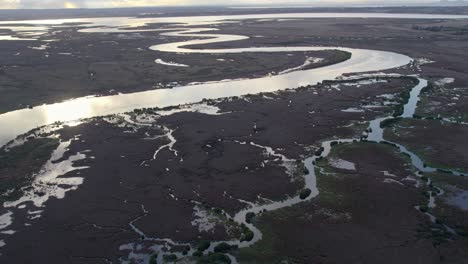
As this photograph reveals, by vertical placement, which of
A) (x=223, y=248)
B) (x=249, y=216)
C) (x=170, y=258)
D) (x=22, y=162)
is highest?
(x=22, y=162)

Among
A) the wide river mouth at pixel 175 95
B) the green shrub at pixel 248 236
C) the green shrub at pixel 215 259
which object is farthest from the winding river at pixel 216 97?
the green shrub at pixel 215 259

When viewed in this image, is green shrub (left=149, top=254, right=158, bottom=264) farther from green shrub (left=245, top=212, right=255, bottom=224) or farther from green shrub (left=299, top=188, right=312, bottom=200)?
green shrub (left=299, top=188, right=312, bottom=200)

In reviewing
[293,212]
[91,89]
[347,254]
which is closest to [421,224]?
[347,254]

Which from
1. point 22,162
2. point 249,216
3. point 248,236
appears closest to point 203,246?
point 248,236

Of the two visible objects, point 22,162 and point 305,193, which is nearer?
point 305,193

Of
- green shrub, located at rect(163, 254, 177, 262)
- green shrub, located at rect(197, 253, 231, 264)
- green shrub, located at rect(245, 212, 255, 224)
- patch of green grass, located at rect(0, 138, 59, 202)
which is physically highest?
patch of green grass, located at rect(0, 138, 59, 202)

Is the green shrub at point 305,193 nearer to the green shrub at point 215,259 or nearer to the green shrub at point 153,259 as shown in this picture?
the green shrub at point 215,259

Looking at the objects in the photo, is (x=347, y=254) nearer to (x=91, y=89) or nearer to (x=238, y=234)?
(x=238, y=234)

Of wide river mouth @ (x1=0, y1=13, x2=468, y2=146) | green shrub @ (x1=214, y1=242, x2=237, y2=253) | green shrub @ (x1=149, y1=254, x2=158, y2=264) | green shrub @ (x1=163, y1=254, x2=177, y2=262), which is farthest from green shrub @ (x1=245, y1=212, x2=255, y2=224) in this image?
wide river mouth @ (x1=0, y1=13, x2=468, y2=146)

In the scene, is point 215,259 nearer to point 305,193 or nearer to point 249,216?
point 249,216

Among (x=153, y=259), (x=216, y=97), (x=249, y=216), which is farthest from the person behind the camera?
A: (x=216, y=97)

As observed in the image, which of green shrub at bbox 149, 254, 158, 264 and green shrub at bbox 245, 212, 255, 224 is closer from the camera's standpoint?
green shrub at bbox 149, 254, 158, 264
